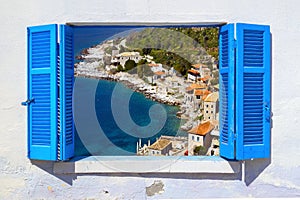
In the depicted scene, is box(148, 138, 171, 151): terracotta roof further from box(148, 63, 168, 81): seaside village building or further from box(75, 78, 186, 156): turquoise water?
box(148, 63, 168, 81): seaside village building

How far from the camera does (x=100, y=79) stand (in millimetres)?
4738

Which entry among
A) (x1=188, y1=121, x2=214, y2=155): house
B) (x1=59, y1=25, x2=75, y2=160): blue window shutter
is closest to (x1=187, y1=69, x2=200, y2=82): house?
(x1=188, y1=121, x2=214, y2=155): house

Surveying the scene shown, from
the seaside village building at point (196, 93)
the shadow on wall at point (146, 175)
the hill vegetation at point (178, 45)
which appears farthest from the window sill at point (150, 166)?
the hill vegetation at point (178, 45)

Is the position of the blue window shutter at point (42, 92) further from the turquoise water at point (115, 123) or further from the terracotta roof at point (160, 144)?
the terracotta roof at point (160, 144)

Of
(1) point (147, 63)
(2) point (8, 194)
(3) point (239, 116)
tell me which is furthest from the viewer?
(1) point (147, 63)

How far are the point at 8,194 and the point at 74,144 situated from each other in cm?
84

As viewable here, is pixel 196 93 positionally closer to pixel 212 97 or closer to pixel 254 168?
pixel 212 97

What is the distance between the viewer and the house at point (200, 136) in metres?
4.76

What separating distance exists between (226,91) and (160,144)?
100cm

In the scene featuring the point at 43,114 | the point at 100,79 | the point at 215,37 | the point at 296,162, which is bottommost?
the point at 296,162

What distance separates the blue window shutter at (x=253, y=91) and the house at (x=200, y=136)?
59 cm

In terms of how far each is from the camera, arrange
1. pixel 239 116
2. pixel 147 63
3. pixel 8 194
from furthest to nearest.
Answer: pixel 147 63, pixel 8 194, pixel 239 116

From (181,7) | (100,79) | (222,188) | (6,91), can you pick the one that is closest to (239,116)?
(222,188)

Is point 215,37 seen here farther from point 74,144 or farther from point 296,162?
point 74,144
